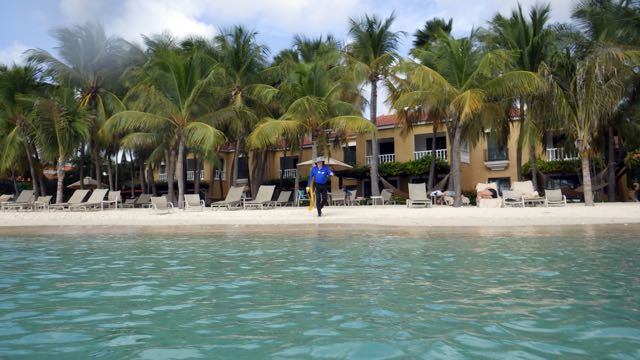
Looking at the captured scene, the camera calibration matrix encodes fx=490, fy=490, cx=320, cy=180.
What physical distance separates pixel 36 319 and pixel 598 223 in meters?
11.0

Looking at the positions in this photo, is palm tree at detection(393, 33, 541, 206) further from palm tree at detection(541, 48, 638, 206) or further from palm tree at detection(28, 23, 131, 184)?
palm tree at detection(28, 23, 131, 184)

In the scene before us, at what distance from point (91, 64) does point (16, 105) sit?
397cm

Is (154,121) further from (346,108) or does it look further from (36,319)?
(36,319)

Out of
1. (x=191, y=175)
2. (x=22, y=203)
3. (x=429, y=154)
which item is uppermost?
(x=429, y=154)

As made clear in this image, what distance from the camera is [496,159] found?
89.4 feet

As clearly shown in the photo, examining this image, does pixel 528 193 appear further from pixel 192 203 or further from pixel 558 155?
pixel 192 203

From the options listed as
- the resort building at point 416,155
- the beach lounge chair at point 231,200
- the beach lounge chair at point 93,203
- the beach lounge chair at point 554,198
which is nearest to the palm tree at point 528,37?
the beach lounge chair at point 554,198

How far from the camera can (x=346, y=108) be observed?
2138 centimetres

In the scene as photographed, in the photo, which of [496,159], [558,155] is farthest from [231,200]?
[558,155]

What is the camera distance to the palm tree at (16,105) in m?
22.8

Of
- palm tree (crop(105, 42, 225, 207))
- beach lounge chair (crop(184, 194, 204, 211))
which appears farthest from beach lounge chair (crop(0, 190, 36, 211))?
beach lounge chair (crop(184, 194, 204, 211))

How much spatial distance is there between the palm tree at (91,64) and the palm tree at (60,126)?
2025 millimetres

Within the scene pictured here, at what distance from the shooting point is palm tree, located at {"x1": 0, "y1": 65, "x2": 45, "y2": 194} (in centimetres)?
2284

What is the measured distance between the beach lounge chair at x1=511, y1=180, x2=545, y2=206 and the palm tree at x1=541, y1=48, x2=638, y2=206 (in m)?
1.54
